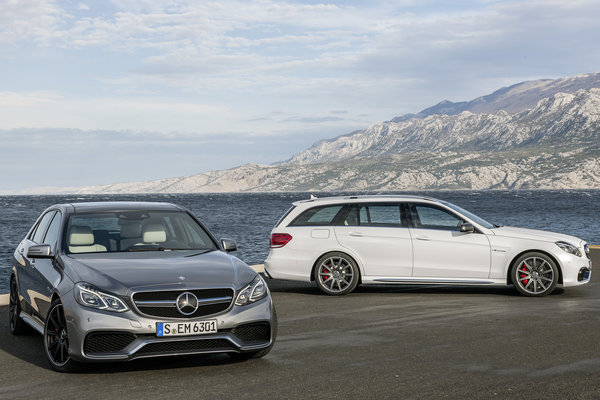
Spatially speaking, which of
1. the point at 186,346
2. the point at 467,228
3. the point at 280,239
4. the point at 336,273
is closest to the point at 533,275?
the point at 467,228

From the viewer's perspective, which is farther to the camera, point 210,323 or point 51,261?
point 51,261

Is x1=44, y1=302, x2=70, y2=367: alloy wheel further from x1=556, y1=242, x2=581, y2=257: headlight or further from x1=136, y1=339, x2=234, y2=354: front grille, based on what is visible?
x1=556, y1=242, x2=581, y2=257: headlight

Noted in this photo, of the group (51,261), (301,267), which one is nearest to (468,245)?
(301,267)

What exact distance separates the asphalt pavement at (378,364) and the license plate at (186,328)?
408mm

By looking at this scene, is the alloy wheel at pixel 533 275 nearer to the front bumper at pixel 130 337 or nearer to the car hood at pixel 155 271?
the car hood at pixel 155 271

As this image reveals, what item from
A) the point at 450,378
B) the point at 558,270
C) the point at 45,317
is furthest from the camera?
the point at 558,270

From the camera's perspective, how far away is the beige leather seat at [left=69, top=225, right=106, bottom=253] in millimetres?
7941

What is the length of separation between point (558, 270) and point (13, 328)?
27.0ft

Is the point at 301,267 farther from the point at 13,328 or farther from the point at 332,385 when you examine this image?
the point at 332,385

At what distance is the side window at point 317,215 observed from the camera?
13250mm

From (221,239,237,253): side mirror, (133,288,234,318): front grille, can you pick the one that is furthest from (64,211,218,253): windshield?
(133,288,234,318): front grille

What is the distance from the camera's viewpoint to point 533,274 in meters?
12.7

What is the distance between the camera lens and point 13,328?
927 centimetres

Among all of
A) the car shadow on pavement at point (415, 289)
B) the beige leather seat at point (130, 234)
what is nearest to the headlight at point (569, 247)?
the car shadow on pavement at point (415, 289)
